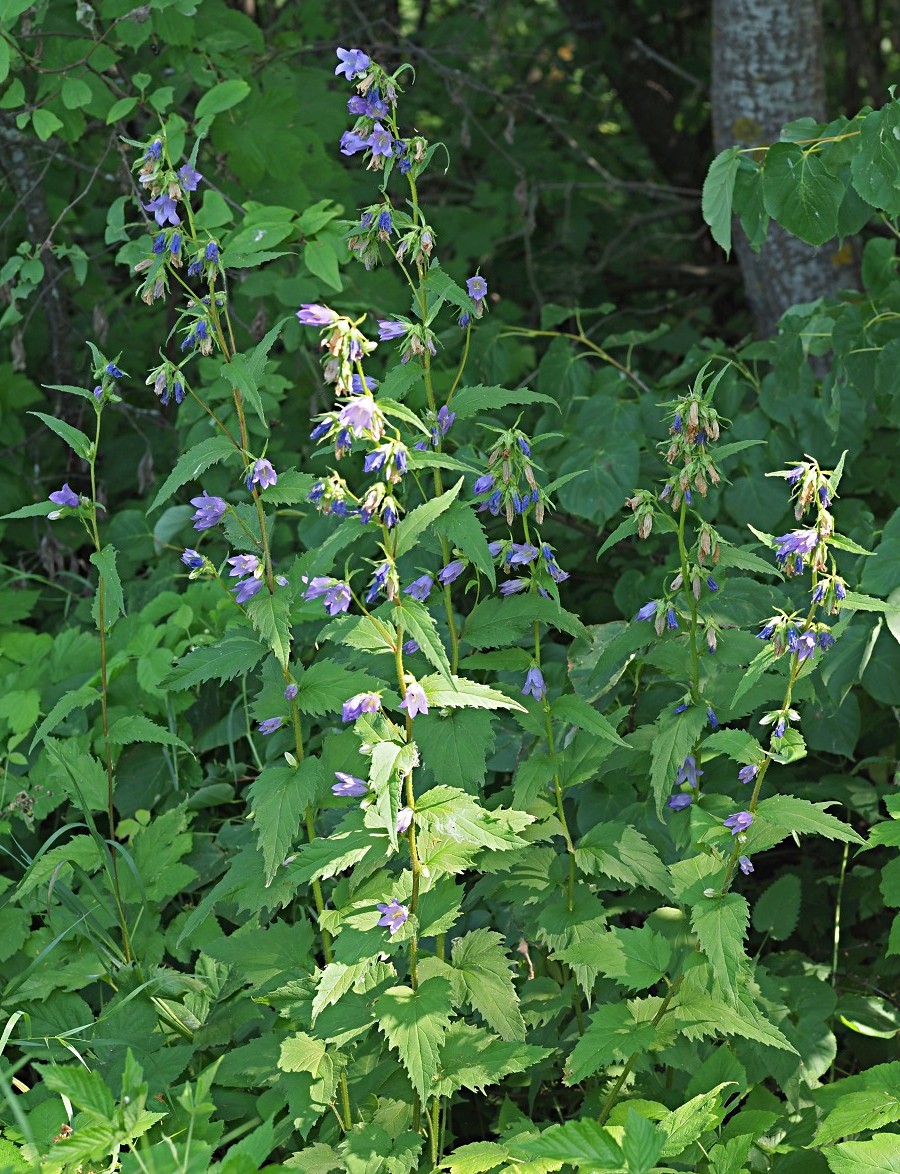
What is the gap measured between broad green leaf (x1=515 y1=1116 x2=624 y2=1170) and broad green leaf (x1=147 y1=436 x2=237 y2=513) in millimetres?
1084

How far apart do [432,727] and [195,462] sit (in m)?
0.57

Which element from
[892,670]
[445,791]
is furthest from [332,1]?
[445,791]

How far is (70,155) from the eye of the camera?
13.6ft

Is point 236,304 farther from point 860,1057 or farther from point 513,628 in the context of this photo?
point 860,1057

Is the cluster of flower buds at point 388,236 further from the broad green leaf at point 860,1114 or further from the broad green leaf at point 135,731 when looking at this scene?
the broad green leaf at point 860,1114

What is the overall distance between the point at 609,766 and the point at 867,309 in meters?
1.49

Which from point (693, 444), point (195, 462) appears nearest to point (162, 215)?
point (195, 462)

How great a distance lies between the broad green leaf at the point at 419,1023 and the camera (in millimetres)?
1717

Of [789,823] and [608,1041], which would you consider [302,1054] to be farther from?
[789,823]

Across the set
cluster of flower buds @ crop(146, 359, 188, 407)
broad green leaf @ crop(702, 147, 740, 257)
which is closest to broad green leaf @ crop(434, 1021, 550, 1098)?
cluster of flower buds @ crop(146, 359, 188, 407)

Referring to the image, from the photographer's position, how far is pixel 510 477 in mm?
1893

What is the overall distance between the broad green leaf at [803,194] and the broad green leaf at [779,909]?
1384 millimetres

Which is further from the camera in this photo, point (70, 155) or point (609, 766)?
point (70, 155)

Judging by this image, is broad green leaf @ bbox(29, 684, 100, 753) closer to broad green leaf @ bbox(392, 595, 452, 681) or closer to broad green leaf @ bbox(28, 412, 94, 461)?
broad green leaf @ bbox(28, 412, 94, 461)
